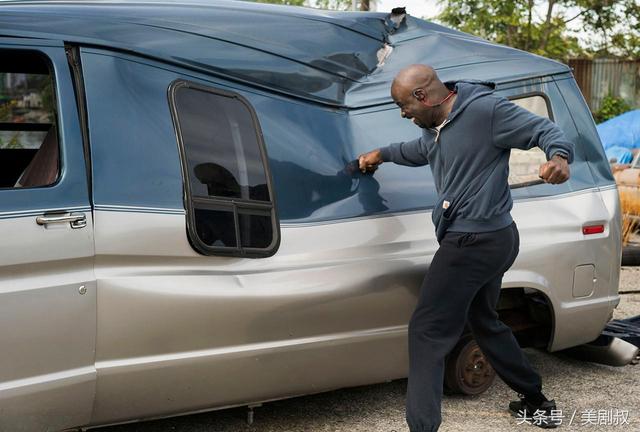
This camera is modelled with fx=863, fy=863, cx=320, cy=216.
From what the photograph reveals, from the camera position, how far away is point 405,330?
4164mm

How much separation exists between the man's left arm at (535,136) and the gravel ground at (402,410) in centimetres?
150

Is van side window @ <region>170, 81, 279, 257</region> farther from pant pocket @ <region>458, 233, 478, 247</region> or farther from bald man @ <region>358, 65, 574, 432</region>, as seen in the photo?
pant pocket @ <region>458, 233, 478, 247</region>

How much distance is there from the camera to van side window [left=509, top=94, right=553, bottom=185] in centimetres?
463

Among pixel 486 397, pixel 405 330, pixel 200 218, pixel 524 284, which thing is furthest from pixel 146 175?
pixel 486 397

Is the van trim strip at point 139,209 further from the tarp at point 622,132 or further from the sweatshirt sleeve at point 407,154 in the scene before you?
the tarp at point 622,132

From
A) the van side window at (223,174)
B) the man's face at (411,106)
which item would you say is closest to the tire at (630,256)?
the man's face at (411,106)

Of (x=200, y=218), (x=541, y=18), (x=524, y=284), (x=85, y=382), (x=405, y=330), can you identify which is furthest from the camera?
(x=541, y=18)

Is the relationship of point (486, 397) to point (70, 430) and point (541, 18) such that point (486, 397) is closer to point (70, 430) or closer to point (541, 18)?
point (70, 430)

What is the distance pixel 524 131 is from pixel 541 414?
5.05 feet

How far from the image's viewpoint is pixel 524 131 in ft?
12.1

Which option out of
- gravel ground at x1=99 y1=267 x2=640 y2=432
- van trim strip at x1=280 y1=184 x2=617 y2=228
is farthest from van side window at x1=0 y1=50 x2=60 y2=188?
gravel ground at x1=99 y1=267 x2=640 y2=432

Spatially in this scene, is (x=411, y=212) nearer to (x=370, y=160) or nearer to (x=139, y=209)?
(x=370, y=160)

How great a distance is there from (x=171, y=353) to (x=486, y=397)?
6.85ft

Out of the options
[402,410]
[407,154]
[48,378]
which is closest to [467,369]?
[402,410]
